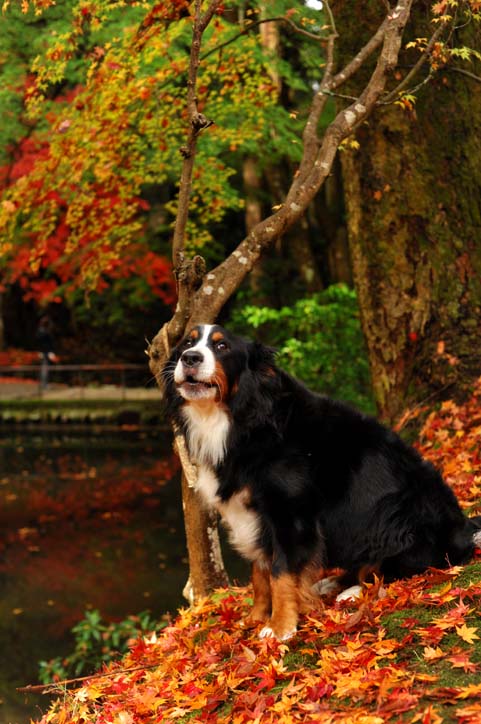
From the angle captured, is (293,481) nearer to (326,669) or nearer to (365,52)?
(326,669)

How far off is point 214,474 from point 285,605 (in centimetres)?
79

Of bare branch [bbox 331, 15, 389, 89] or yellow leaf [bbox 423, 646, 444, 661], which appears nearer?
yellow leaf [bbox 423, 646, 444, 661]

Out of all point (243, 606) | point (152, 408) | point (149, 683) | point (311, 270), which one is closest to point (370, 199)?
point (243, 606)

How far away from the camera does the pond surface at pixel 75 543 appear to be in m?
9.67

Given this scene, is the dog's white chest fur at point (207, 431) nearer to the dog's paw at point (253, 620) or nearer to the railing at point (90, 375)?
the dog's paw at point (253, 620)

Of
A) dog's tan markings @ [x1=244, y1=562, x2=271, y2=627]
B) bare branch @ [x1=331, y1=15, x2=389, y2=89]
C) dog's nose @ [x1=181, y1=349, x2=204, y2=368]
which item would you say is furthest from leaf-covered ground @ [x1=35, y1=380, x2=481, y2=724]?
bare branch @ [x1=331, y1=15, x2=389, y2=89]

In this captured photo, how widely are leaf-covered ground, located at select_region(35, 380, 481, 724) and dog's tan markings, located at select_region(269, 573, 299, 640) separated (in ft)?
0.24

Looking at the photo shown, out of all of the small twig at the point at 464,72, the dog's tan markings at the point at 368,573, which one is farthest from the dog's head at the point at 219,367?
the small twig at the point at 464,72

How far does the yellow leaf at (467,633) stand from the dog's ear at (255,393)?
1407 mm

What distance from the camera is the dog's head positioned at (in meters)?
4.54

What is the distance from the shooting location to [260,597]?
4977 mm

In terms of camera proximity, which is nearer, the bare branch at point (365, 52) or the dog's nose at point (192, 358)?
the dog's nose at point (192, 358)

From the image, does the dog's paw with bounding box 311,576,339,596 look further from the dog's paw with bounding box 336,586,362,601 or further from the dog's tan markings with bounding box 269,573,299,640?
the dog's tan markings with bounding box 269,573,299,640

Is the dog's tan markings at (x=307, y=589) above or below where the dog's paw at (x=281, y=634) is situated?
above
